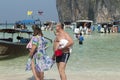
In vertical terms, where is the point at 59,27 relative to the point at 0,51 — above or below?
above

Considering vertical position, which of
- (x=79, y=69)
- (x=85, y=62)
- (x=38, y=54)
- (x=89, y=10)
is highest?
(x=89, y=10)

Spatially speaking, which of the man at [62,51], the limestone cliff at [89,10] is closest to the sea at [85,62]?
the man at [62,51]

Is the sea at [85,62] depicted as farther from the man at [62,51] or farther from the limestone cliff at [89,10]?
the limestone cliff at [89,10]

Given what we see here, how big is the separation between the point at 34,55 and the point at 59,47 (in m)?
0.93

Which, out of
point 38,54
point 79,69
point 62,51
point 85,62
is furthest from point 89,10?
point 62,51

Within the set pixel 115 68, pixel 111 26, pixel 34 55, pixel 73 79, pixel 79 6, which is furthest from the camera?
pixel 79 6

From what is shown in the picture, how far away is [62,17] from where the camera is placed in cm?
17225

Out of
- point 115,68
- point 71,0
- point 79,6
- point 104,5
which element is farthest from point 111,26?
point 71,0

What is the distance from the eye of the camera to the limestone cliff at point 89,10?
126 metres

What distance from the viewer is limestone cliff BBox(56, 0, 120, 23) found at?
126 meters

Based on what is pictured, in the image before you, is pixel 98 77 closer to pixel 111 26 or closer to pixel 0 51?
pixel 0 51

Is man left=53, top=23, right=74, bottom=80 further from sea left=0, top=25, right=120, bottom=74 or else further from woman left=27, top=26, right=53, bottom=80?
sea left=0, top=25, right=120, bottom=74

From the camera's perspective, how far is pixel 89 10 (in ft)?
503

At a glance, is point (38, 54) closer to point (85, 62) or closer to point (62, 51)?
point (62, 51)
